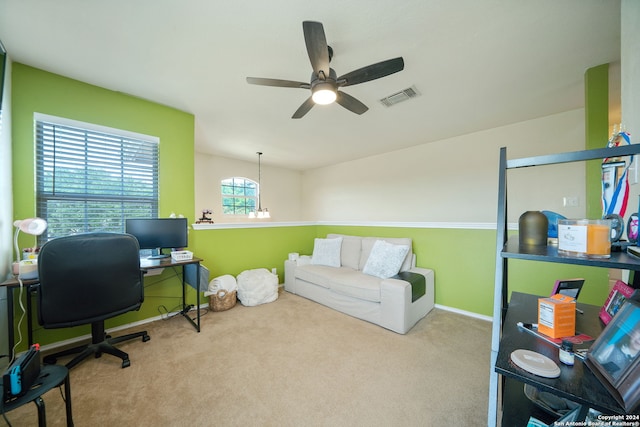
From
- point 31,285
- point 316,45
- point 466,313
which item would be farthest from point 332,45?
point 466,313

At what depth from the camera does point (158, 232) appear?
251cm

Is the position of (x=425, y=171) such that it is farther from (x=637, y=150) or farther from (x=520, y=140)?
(x=637, y=150)

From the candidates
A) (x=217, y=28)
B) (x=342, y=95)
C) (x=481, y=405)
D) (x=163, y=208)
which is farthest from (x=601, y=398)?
(x=163, y=208)

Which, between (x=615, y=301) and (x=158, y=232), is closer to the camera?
(x=615, y=301)

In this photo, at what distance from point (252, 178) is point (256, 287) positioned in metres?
Answer: 3.24

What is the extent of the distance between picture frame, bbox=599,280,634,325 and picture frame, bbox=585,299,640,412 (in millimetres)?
339

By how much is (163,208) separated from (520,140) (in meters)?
4.70

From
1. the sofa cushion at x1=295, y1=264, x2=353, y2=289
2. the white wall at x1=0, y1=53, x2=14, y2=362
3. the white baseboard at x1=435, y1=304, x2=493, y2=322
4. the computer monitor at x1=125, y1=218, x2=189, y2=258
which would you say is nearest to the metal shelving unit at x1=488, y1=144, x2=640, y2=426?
the white baseboard at x1=435, y1=304, x2=493, y2=322

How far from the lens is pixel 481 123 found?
10.4 feet

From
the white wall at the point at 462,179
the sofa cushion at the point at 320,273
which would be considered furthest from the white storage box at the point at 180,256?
the white wall at the point at 462,179

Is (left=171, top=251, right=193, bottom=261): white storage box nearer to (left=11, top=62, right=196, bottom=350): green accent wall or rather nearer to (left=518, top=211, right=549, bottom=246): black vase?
(left=11, top=62, right=196, bottom=350): green accent wall

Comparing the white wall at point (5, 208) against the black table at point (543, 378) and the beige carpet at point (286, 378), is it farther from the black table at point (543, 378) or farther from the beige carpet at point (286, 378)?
the black table at point (543, 378)

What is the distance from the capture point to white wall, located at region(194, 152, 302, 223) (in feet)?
16.4

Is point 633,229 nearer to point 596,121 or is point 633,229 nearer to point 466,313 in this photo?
point 596,121
